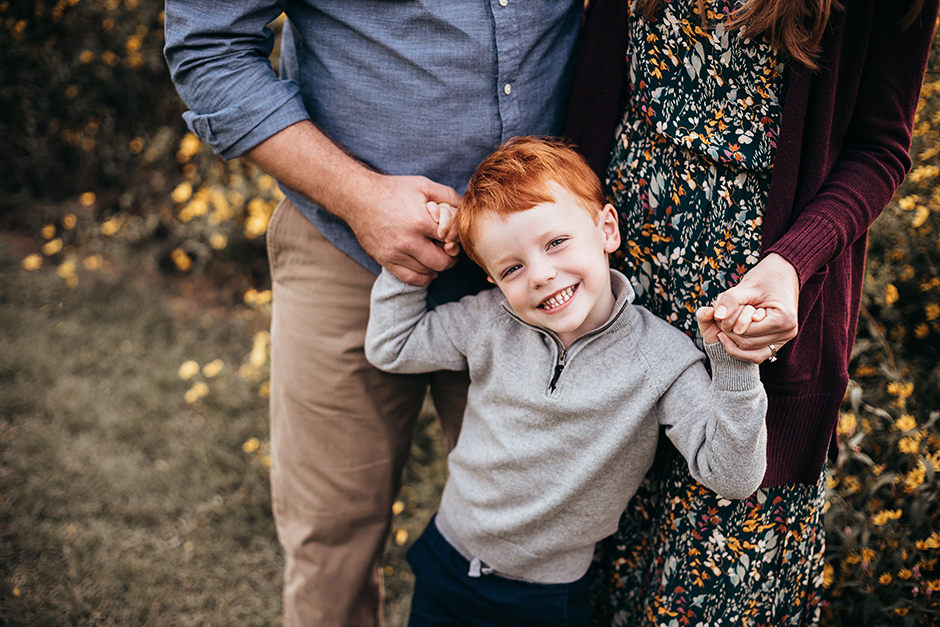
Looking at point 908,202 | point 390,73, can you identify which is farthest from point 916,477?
point 390,73

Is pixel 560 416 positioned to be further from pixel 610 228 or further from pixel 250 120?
pixel 250 120

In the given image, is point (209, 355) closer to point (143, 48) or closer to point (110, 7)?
point (143, 48)

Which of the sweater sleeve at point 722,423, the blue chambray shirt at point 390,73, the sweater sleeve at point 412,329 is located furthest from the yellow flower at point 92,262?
the sweater sleeve at point 722,423

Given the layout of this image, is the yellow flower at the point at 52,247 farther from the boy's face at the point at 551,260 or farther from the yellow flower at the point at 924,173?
the yellow flower at the point at 924,173

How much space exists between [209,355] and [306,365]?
1.99 m

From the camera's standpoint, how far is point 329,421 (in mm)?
1623

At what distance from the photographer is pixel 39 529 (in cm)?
241

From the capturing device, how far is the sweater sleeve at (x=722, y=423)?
1083mm

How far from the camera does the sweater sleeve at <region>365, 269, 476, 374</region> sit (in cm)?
141

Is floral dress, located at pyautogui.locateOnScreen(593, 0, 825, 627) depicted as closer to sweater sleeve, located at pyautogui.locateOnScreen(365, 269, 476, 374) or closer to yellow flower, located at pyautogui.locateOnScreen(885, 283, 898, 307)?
sweater sleeve, located at pyautogui.locateOnScreen(365, 269, 476, 374)

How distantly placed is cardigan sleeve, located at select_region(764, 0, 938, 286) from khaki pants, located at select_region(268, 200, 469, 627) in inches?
33.6

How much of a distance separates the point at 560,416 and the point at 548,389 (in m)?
0.06

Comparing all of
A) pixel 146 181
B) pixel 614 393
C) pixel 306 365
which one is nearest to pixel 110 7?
pixel 146 181

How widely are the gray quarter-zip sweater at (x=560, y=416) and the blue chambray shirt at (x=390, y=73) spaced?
33cm
